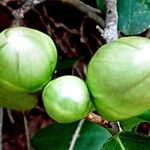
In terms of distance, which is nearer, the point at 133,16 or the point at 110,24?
the point at 110,24

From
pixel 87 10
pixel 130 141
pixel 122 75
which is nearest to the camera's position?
pixel 122 75

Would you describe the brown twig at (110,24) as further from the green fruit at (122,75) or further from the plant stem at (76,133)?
the plant stem at (76,133)

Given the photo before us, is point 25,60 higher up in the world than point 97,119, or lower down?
higher up

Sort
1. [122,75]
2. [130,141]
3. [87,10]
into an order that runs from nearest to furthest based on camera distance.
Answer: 1. [122,75]
2. [130,141]
3. [87,10]

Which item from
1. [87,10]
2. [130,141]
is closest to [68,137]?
[130,141]

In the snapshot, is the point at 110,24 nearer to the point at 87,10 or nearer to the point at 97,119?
the point at 97,119

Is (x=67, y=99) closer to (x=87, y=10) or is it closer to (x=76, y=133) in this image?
(x=76, y=133)

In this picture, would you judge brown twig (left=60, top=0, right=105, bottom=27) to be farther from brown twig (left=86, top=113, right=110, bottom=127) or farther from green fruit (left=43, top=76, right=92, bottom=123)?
green fruit (left=43, top=76, right=92, bottom=123)

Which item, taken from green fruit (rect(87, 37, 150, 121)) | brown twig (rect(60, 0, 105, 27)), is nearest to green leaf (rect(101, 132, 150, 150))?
green fruit (rect(87, 37, 150, 121))
